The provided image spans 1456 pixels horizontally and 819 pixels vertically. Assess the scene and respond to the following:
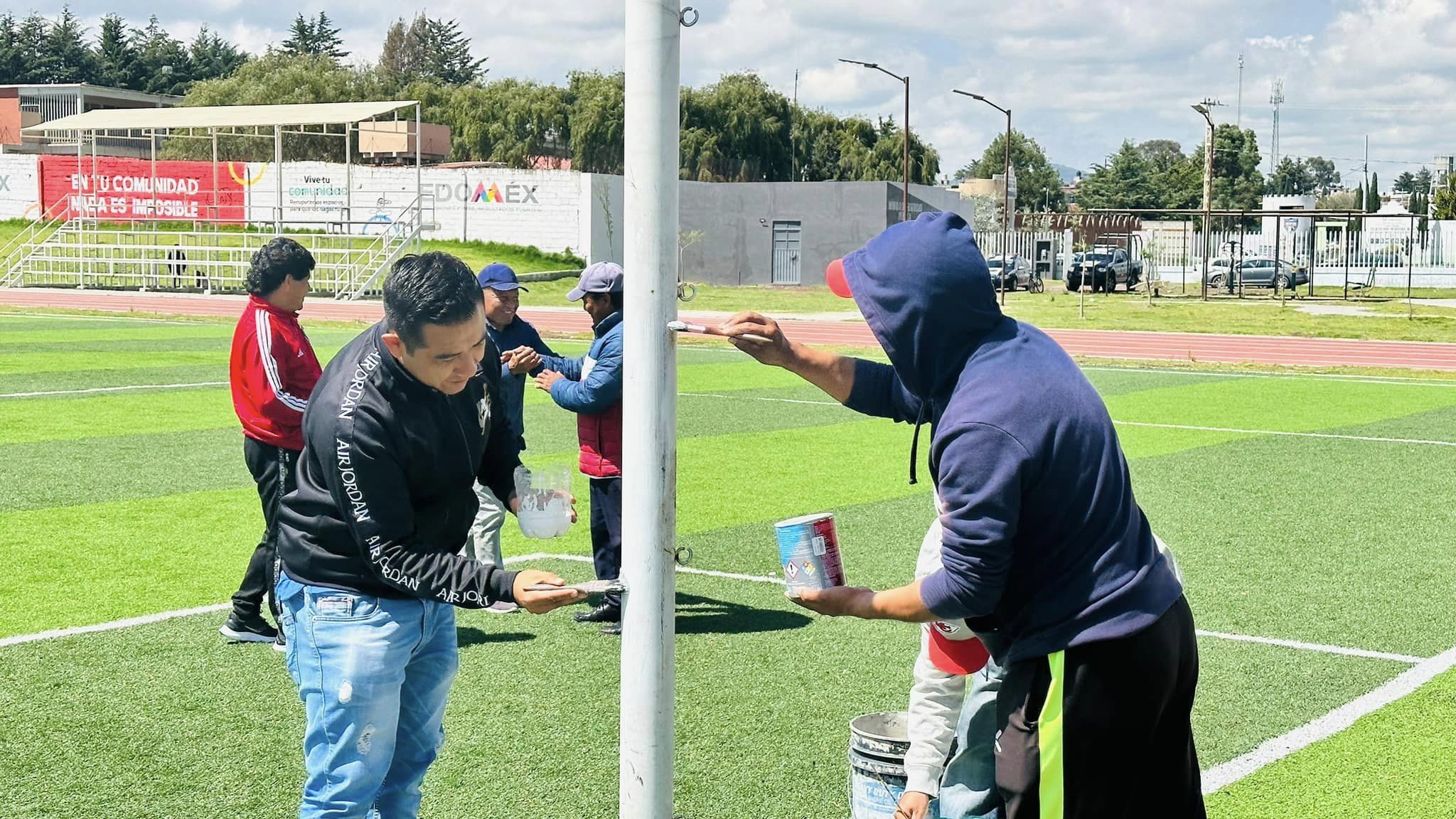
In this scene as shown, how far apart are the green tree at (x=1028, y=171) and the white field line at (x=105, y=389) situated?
4387 inches

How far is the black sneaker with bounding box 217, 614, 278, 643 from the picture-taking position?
709 cm

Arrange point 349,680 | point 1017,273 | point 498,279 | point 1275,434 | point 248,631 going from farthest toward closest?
point 1017,273
point 1275,434
point 498,279
point 248,631
point 349,680

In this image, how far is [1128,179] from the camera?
128 m

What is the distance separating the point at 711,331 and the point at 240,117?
40.5 m

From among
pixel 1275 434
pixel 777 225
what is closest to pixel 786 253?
pixel 777 225

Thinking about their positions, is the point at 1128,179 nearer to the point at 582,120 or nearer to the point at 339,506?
the point at 582,120

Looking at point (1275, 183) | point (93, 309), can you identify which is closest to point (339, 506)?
point (93, 309)

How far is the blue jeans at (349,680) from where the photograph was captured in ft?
11.9

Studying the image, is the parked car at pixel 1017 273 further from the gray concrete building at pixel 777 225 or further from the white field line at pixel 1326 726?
the white field line at pixel 1326 726

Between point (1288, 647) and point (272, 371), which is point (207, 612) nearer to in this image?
point (272, 371)

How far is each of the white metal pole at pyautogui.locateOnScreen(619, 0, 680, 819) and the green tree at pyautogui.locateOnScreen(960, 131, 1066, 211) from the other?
124652mm

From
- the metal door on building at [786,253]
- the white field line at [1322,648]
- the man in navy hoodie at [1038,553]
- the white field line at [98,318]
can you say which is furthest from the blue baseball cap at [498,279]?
the metal door on building at [786,253]

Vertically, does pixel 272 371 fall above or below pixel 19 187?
below

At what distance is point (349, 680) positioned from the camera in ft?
11.8
